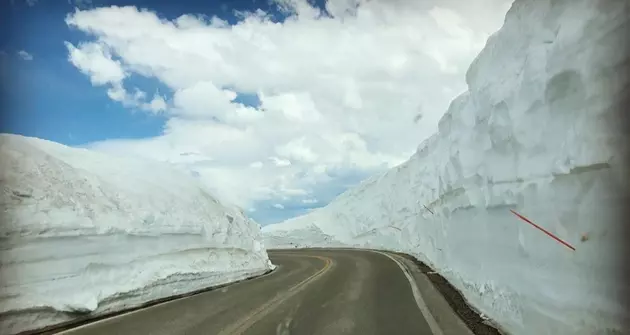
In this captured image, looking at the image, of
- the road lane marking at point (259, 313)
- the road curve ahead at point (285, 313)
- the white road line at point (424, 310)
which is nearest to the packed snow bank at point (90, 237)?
the road curve ahead at point (285, 313)

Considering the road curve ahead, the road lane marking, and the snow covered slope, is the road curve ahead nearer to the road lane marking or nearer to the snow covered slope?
the road lane marking

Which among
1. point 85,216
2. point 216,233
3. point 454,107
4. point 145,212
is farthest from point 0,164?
point 454,107

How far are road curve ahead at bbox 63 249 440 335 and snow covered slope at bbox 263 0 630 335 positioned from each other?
71.2 inches

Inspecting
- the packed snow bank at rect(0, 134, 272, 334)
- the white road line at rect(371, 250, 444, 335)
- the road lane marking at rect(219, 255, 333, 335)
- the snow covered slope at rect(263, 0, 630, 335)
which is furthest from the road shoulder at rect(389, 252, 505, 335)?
the packed snow bank at rect(0, 134, 272, 334)

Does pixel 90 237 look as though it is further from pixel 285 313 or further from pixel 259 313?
pixel 285 313

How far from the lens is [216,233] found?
65.9 feet

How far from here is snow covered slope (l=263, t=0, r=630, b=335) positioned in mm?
5766

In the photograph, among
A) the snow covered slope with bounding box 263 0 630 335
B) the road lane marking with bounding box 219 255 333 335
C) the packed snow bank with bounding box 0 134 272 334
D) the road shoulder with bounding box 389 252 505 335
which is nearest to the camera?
the snow covered slope with bounding box 263 0 630 335

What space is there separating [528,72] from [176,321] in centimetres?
800

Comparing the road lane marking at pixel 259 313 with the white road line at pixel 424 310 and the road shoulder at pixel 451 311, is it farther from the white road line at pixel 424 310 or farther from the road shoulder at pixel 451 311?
the road shoulder at pixel 451 311

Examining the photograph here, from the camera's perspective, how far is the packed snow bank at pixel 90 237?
10.1 m

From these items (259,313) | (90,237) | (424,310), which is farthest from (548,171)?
(90,237)

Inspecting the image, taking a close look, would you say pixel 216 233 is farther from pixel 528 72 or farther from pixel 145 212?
pixel 528 72

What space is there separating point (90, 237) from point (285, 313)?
501 cm
